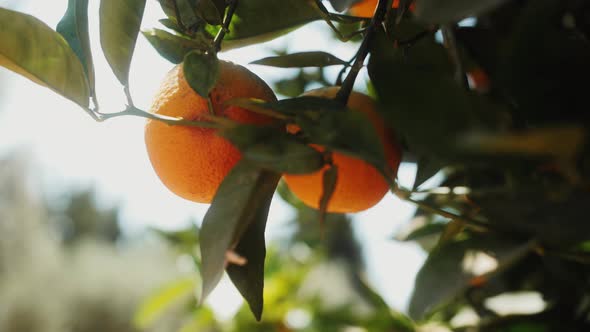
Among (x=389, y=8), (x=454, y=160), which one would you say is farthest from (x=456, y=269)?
(x=389, y=8)

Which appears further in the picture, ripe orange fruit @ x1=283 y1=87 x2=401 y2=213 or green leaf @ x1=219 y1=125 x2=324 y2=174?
ripe orange fruit @ x1=283 y1=87 x2=401 y2=213

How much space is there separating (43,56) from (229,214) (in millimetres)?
177

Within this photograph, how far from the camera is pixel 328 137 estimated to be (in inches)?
10.3

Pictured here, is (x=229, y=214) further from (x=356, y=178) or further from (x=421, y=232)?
(x=421, y=232)

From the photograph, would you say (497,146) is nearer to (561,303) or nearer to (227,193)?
(227,193)

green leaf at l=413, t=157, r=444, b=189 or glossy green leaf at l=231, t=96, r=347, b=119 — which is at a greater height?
glossy green leaf at l=231, t=96, r=347, b=119

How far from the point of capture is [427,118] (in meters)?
0.21

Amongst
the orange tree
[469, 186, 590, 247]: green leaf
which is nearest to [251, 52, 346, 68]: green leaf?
the orange tree

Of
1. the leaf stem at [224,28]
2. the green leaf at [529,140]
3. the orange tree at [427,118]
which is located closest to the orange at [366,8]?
the orange tree at [427,118]

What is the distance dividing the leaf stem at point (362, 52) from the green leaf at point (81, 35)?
17 cm

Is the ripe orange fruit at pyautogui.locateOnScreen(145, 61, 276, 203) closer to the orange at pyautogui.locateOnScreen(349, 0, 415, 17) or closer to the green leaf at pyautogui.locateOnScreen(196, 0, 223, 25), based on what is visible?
the green leaf at pyautogui.locateOnScreen(196, 0, 223, 25)

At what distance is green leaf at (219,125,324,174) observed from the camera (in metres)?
0.26

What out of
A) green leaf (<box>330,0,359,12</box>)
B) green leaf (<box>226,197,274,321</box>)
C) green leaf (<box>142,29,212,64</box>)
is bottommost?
green leaf (<box>226,197,274,321</box>)

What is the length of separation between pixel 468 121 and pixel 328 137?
0.07 meters
